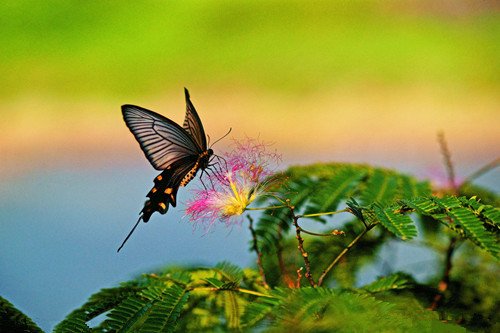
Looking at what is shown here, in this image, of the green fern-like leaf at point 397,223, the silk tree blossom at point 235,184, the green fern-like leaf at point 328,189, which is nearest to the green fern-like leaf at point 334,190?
the green fern-like leaf at point 328,189

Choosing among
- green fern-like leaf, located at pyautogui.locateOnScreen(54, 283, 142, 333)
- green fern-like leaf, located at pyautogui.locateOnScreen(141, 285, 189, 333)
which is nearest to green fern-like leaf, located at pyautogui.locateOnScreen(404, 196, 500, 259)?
green fern-like leaf, located at pyautogui.locateOnScreen(141, 285, 189, 333)

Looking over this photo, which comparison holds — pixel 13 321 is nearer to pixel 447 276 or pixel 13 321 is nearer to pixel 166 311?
pixel 166 311

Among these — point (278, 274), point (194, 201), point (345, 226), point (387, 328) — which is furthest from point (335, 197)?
point (387, 328)

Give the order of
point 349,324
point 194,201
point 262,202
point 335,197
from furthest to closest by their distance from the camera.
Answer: point 262,202 < point 335,197 < point 194,201 < point 349,324

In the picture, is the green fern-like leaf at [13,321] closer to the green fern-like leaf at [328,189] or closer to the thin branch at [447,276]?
the green fern-like leaf at [328,189]

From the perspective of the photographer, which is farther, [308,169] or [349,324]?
[308,169]

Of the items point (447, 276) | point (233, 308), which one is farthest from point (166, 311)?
point (447, 276)

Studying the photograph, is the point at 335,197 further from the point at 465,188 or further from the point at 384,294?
the point at 465,188
